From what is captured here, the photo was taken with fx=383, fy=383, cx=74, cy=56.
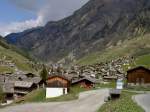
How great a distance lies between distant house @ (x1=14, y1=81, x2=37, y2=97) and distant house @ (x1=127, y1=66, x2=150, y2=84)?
152 feet

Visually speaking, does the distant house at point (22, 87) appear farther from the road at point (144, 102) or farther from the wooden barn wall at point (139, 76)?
the road at point (144, 102)

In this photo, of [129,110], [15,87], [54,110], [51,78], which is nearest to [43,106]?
[54,110]

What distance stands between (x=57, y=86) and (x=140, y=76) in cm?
2995

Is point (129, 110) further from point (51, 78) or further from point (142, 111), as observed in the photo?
point (51, 78)

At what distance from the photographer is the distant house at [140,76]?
132 m

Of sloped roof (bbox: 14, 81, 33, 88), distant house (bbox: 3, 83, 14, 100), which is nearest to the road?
distant house (bbox: 3, 83, 14, 100)

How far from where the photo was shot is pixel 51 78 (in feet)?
413

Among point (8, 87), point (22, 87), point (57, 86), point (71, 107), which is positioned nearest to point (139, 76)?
point (57, 86)

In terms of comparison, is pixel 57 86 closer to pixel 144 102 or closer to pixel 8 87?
pixel 8 87

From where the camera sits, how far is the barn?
120688 millimetres

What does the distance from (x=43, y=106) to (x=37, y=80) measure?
88429 millimetres

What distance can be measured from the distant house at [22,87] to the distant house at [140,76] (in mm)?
46427

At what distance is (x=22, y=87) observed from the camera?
16125cm

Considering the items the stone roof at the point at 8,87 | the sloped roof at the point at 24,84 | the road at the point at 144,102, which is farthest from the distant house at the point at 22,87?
the road at the point at 144,102
